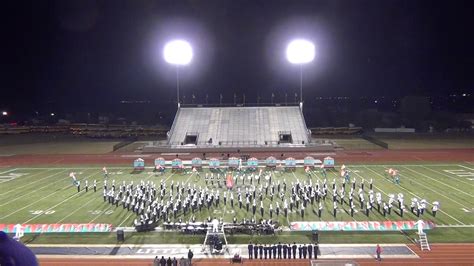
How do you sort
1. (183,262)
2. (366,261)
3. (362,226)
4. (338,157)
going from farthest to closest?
1. (338,157)
2. (362,226)
3. (366,261)
4. (183,262)

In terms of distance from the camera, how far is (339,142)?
172 feet

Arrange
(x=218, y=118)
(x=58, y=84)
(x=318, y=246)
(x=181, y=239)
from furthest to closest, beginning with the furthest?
(x=58, y=84) → (x=218, y=118) → (x=181, y=239) → (x=318, y=246)

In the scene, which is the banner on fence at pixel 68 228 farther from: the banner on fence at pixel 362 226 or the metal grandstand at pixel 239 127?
the metal grandstand at pixel 239 127

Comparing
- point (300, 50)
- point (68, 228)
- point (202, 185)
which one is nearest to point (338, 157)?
point (300, 50)

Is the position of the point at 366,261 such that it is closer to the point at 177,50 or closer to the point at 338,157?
the point at 338,157

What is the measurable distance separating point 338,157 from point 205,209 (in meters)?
22.0

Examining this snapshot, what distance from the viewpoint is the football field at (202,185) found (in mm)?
20516

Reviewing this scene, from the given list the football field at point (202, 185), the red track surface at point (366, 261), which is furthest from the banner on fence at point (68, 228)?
the red track surface at point (366, 261)

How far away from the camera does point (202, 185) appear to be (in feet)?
92.7

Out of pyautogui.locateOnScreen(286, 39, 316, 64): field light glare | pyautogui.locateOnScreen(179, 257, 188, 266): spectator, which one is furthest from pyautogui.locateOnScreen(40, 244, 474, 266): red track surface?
pyautogui.locateOnScreen(286, 39, 316, 64): field light glare

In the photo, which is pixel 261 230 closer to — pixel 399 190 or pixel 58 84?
pixel 399 190

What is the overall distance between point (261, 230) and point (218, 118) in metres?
36.2

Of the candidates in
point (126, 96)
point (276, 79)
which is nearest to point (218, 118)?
point (276, 79)

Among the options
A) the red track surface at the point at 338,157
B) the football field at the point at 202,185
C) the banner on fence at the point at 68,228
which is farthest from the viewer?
the red track surface at the point at 338,157
